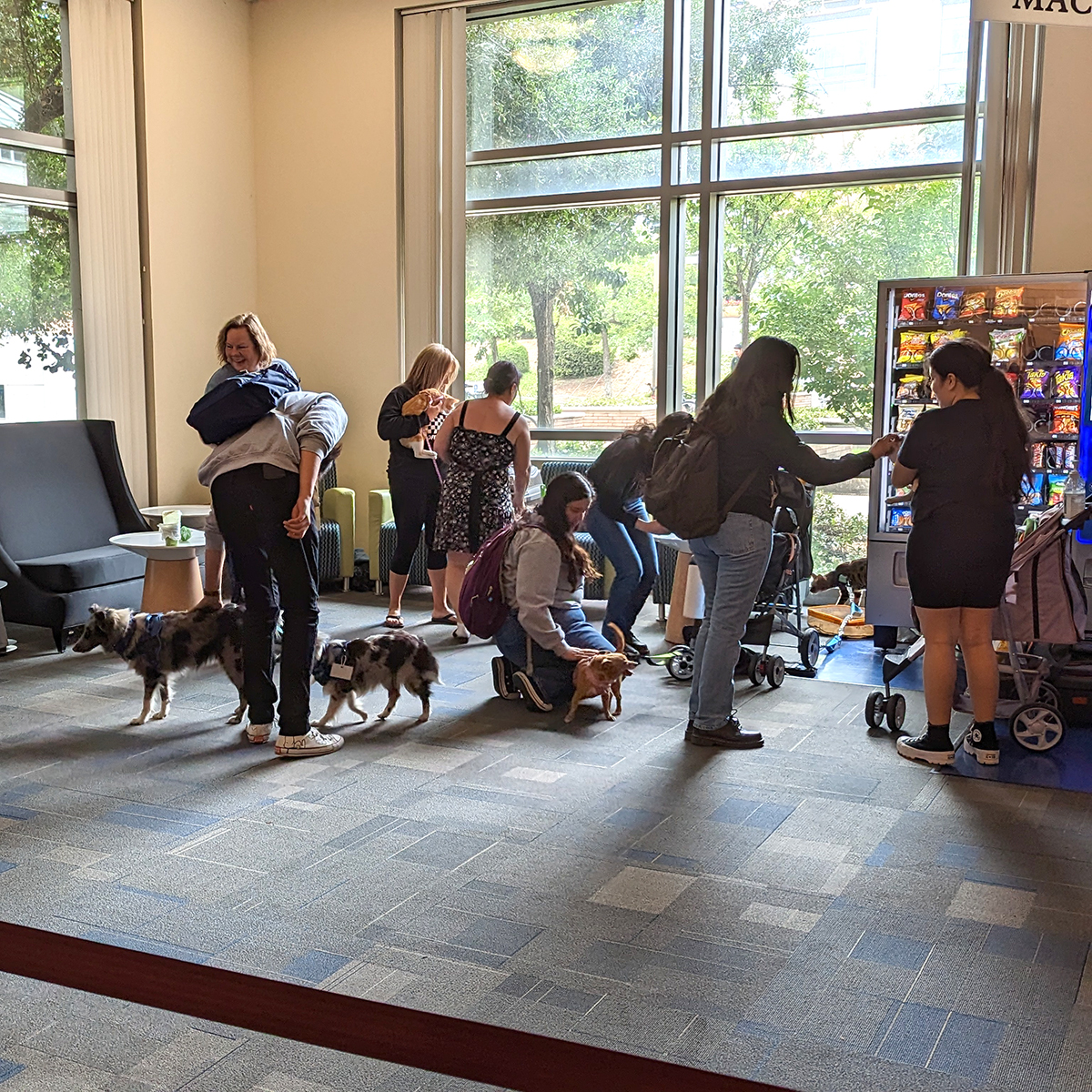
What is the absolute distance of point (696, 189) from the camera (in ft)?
24.8

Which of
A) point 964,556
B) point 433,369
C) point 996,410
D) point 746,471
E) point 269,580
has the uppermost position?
point 433,369

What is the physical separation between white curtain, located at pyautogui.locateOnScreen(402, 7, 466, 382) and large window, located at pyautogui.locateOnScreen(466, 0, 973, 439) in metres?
0.19

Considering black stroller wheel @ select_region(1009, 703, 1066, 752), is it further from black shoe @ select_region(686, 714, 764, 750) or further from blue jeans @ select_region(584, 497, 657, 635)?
blue jeans @ select_region(584, 497, 657, 635)

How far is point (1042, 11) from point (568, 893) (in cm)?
269

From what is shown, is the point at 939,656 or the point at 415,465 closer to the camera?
the point at 939,656

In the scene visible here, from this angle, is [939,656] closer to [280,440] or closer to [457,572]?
[280,440]

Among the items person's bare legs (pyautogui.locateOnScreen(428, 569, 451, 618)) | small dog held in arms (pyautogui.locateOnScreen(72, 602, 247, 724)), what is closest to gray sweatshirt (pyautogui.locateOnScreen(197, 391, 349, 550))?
small dog held in arms (pyautogui.locateOnScreen(72, 602, 247, 724))

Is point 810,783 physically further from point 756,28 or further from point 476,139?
point 476,139

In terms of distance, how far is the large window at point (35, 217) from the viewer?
7.25 m

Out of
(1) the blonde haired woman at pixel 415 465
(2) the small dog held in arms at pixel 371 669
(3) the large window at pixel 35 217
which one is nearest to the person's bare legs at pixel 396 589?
(1) the blonde haired woman at pixel 415 465

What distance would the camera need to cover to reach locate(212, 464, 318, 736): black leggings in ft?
13.2

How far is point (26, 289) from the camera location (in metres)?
7.41

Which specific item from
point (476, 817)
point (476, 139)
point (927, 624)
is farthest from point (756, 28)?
point (476, 817)

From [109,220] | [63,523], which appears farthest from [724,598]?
[109,220]
